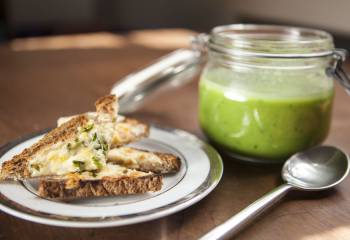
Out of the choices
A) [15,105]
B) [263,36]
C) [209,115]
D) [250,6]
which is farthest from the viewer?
[250,6]

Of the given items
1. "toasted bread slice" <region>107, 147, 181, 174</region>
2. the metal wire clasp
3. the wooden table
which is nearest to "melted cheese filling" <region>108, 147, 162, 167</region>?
"toasted bread slice" <region>107, 147, 181, 174</region>

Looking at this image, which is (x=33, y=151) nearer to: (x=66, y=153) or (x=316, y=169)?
(x=66, y=153)

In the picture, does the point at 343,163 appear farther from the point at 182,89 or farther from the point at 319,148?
→ the point at 182,89

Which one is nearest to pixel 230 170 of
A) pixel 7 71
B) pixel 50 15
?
pixel 7 71

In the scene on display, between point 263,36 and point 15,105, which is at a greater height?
point 263,36

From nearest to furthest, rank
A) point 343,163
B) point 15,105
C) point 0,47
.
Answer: point 343,163 < point 15,105 < point 0,47

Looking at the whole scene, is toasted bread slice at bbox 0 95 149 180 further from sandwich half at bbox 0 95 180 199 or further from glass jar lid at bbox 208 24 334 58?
glass jar lid at bbox 208 24 334 58
